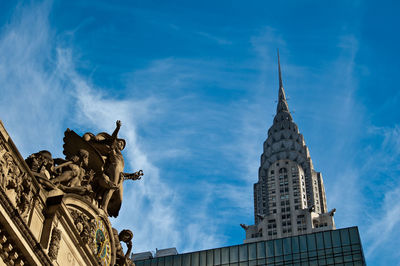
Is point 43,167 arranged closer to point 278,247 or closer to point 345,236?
point 278,247

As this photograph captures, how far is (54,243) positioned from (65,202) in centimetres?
261

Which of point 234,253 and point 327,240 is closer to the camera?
point 327,240

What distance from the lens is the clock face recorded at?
94.9ft

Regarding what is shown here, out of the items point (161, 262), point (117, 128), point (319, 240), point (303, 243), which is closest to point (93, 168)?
point (117, 128)

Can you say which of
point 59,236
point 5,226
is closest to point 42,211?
point 59,236

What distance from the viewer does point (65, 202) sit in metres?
27.0

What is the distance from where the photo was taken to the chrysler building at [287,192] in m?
128

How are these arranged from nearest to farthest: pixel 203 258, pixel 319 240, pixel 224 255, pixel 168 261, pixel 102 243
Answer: pixel 102 243
pixel 319 240
pixel 224 255
pixel 203 258
pixel 168 261

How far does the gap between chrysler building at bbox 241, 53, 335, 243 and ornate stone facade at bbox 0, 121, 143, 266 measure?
9534 centimetres

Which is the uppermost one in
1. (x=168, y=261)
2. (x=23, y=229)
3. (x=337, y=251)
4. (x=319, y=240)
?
(x=319, y=240)

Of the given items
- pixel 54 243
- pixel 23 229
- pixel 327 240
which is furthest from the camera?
pixel 327 240

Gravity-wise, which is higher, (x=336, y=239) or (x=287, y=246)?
(x=336, y=239)

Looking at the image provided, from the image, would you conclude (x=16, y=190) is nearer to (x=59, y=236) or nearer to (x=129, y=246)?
(x=59, y=236)

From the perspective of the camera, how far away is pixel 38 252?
22906mm
